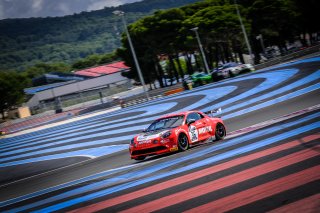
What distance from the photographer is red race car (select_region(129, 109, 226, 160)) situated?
39.8 feet

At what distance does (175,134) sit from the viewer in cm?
1219

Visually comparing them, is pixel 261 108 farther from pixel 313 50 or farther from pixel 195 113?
pixel 313 50

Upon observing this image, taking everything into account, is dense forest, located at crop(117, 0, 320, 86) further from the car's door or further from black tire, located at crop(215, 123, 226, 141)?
the car's door

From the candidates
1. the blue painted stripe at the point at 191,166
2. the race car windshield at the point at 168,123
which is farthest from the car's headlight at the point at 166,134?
the blue painted stripe at the point at 191,166

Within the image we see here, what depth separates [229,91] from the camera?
94.9 ft

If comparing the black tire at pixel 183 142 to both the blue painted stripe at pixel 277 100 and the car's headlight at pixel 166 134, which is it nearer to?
the car's headlight at pixel 166 134

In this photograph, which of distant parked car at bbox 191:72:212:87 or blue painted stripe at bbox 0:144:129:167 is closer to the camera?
blue painted stripe at bbox 0:144:129:167

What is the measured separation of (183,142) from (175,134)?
1.73 ft

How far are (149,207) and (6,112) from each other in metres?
78.8

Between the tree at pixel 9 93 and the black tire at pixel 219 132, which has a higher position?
the tree at pixel 9 93

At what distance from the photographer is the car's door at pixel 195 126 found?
1298 centimetres

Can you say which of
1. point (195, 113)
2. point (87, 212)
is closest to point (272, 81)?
point (195, 113)

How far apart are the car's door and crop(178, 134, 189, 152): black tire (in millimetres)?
281

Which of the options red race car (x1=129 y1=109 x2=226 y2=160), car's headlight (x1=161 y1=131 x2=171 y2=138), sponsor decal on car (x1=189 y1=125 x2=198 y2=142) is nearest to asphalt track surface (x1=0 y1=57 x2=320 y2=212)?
red race car (x1=129 y1=109 x2=226 y2=160)
